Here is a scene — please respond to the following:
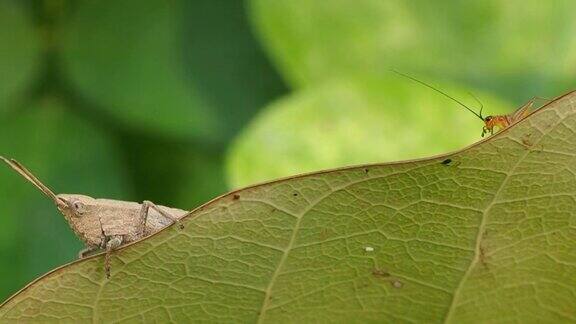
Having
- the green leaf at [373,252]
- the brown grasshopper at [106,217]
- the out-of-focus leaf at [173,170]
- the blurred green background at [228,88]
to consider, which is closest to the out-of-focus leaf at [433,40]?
the blurred green background at [228,88]

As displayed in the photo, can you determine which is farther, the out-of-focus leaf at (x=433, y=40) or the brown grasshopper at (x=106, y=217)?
the out-of-focus leaf at (x=433, y=40)

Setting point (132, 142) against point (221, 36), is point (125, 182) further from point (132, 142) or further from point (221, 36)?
point (221, 36)

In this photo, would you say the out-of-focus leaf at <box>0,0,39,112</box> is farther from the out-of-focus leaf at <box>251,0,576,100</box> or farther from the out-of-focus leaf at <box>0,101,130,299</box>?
the out-of-focus leaf at <box>251,0,576,100</box>

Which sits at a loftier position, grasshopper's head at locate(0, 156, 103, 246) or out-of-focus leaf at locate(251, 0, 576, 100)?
out-of-focus leaf at locate(251, 0, 576, 100)

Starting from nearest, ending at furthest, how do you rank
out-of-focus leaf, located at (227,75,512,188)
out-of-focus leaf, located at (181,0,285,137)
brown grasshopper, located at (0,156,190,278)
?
brown grasshopper, located at (0,156,190,278) < out-of-focus leaf, located at (227,75,512,188) < out-of-focus leaf, located at (181,0,285,137)

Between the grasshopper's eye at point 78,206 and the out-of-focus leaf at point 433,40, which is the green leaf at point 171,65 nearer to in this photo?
the out-of-focus leaf at point 433,40

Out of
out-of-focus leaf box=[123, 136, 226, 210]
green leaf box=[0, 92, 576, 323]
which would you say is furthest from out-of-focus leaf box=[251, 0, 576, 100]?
green leaf box=[0, 92, 576, 323]
